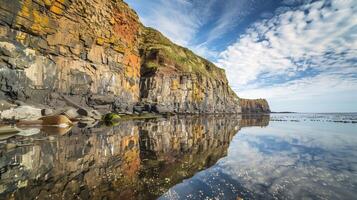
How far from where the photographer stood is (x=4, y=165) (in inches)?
338

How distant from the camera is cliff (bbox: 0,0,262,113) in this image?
27109 millimetres

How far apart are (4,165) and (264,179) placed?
36.9ft

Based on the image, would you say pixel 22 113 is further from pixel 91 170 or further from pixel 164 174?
pixel 164 174

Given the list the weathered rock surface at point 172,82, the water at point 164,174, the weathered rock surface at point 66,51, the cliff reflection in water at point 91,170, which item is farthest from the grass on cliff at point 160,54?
the water at point 164,174

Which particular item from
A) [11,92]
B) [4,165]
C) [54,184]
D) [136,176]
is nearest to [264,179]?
[136,176]

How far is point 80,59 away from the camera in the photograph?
3856cm

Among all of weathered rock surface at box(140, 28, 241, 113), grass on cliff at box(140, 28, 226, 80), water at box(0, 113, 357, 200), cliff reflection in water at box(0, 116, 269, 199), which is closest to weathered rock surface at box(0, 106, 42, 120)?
cliff reflection in water at box(0, 116, 269, 199)

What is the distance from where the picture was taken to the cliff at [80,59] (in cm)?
2711

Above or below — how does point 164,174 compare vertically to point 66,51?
below

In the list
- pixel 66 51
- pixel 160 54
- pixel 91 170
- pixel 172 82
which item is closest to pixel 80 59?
pixel 66 51

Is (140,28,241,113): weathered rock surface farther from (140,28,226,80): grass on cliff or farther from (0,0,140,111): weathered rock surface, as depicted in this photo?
(0,0,140,111): weathered rock surface

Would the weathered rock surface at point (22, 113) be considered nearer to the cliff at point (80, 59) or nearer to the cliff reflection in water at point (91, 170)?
Result: the cliff at point (80, 59)

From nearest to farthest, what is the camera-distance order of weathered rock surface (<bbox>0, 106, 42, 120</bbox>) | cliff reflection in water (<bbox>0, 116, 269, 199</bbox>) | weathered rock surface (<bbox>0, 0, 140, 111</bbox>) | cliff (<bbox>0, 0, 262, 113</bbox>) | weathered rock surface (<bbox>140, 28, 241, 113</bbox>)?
cliff reflection in water (<bbox>0, 116, 269, 199</bbox>) → weathered rock surface (<bbox>0, 106, 42, 120</bbox>) → weathered rock surface (<bbox>0, 0, 140, 111</bbox>) → cliff (<bbox>0, 0, 262, 113</bbox>) → weathered rock surface (<bbox>140, 28, 241, 113</bbox>)

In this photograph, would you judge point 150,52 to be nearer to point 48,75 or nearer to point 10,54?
point 48,75
